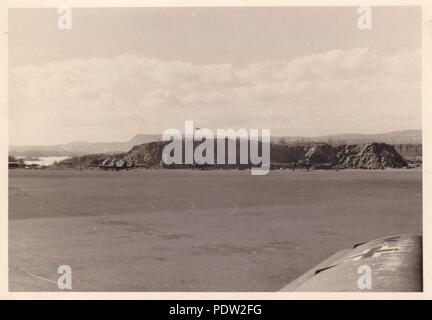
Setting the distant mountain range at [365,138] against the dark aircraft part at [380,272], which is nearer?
the dark aircraft part at [380,272]

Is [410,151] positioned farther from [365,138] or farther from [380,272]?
[380,272]

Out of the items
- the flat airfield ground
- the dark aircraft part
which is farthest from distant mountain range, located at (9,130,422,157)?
the dark aircraft part

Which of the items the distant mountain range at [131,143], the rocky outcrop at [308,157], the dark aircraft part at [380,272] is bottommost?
the dark aircraft part at [380,272]

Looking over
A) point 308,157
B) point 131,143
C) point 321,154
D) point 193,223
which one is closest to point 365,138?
point 321,154

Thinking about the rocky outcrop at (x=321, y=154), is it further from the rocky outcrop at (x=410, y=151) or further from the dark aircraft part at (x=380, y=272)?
the dark aircraft part at (x=380, y=272)

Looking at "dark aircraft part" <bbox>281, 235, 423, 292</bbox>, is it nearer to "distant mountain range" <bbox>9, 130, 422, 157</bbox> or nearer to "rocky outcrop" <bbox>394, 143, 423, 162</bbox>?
"rocky outcrop" <bbox>394, 143, 423, 162</bbox>

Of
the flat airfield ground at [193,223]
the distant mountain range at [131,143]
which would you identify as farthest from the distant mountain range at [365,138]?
the flat airfield ground at [193,223]

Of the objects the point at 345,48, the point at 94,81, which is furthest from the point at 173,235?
the point at 345,48
